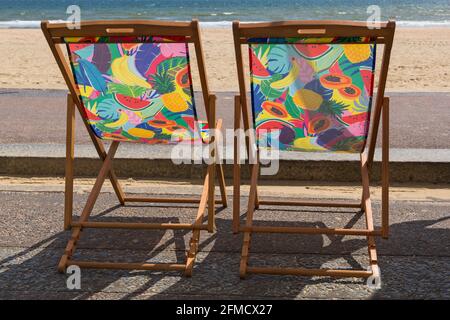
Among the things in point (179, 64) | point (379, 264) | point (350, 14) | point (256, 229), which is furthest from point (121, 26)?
point (350, 14)

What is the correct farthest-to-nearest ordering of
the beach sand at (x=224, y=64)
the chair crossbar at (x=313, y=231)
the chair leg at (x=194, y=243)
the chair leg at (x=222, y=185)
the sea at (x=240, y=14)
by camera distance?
the sea at (x=240, y=14) → the beach sand at (x=224, y=64) → the chair leg at (x=222, y=185) → the chair crossbar at (x=313, y=231) → the chair leg at (x=194, y=243)

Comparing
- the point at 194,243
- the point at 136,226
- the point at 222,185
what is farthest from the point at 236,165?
the point at 222,185

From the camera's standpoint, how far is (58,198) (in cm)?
475

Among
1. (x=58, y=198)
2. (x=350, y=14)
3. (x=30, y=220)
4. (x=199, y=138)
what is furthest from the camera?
(x=350, y=14)

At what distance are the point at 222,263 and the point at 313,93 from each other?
1.04 m

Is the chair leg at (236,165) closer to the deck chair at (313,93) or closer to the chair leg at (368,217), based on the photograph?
the deck chair at (313,93)

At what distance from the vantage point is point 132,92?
3736 mm

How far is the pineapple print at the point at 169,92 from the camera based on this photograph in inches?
144

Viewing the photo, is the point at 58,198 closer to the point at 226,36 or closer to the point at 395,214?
the point at 395,214

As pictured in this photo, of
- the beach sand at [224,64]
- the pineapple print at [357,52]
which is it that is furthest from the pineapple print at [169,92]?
the beach sand at [224,64]

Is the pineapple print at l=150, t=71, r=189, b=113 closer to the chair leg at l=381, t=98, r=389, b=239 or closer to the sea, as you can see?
the chair leg at l=381, t=98, r=389, b=239

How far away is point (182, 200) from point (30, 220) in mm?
994

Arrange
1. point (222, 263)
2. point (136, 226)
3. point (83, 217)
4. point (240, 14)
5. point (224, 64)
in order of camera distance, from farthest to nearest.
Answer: point (240, 14), point (224, 64), point (83, 217), point (136, 226), point (222, 263)

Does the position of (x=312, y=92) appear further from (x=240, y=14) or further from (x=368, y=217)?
(x=240, y=14)
